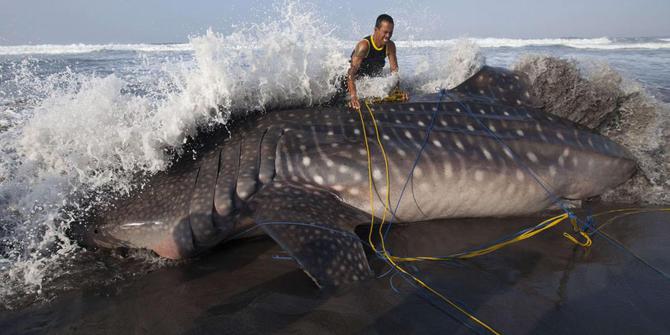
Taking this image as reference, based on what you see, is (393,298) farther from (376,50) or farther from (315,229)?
(376,50)

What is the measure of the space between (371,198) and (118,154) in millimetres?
2489

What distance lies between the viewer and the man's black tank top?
22.9 ft

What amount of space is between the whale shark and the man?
5.98 ft

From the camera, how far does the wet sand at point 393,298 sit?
257 centimetres

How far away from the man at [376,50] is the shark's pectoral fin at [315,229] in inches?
99.2

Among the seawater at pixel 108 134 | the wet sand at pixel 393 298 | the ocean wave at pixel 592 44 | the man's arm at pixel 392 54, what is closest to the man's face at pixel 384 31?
the man's arm at pixel 392 54

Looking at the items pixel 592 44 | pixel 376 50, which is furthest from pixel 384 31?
pixel 592 44

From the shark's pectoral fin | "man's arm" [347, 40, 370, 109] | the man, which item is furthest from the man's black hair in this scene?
the shark's pectoral fin

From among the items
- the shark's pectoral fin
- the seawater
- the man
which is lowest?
the shark's pectoral fin

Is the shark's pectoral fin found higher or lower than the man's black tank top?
lower

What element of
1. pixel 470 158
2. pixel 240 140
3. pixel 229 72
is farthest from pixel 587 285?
pixel 229 72

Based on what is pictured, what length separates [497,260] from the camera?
11.0 feet

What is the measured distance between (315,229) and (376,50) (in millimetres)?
4605

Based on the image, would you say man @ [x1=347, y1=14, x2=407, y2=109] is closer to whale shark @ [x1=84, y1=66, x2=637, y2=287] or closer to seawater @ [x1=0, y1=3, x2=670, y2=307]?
seawater @ [x1=0, y1=3, x2=670, y2=307]
